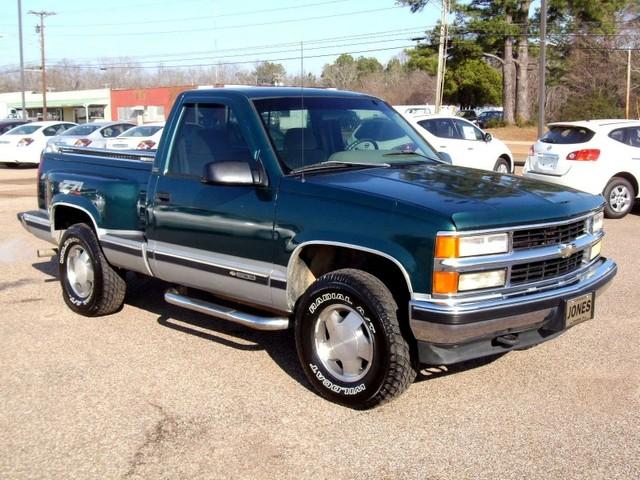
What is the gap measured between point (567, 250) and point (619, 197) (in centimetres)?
878

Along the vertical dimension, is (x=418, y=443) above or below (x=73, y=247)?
below

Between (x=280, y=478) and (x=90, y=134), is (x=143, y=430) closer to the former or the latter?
(x=280, y=478)

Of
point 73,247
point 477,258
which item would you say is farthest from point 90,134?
point 477,258

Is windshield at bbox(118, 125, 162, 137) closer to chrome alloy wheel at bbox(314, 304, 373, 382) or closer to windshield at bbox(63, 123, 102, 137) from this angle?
windshield at bbox(63, 123, 102, 137)

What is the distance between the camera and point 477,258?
3990mm

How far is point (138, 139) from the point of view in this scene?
21.0 m

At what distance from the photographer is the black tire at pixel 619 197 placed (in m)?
12.4

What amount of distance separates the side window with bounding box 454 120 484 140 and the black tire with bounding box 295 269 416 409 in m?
12.6

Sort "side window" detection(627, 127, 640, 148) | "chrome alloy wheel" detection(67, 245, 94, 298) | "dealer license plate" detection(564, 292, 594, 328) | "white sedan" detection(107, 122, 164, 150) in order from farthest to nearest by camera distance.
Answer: "white sedan" detection(107, 122, 164, 150), "side window" detection(627, 127, 640, 148), "chrome alloy wheel" detection(67, 245, 94, 298), "dealer license plate" detection(564, 292, 594, 328)

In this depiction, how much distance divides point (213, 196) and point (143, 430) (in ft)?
5.41

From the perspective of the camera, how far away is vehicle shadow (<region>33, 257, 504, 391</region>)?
5074 millimetres

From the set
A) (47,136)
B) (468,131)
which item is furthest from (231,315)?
(47,136)

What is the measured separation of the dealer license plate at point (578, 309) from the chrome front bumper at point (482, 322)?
4 cm

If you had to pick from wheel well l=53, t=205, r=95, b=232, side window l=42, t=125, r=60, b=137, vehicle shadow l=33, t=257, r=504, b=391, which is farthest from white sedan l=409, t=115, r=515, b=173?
side window l=42, t=125, r=60, b=137
